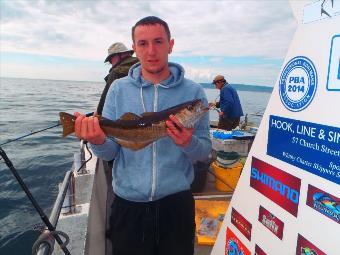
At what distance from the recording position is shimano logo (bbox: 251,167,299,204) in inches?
77.1

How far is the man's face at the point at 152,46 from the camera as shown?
2914 millimetres

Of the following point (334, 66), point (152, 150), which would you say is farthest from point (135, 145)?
point (334, 66)

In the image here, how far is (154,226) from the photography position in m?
2.98

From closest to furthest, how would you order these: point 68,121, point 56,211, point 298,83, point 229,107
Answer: point 298,83, point 68,121, point 56,211, point 229,107

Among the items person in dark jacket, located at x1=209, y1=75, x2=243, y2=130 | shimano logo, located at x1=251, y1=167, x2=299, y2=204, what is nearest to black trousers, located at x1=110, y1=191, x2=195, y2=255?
shimano logo, located at x1=251, y1=167, x2=299, y2=204

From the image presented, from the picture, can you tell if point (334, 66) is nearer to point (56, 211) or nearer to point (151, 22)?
point (151, 22)

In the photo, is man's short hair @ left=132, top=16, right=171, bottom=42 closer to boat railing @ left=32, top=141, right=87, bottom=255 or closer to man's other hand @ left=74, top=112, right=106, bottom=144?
man's other hand @ left=74, top=112, right=106, bottom=144

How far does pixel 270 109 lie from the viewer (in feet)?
7.20

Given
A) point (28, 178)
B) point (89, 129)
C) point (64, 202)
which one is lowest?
point (28, 178)

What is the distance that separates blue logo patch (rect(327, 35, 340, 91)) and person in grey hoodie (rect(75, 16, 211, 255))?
1.35 meters

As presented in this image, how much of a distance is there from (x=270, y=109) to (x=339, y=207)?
81 centimetres

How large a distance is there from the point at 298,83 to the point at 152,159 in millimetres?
1535

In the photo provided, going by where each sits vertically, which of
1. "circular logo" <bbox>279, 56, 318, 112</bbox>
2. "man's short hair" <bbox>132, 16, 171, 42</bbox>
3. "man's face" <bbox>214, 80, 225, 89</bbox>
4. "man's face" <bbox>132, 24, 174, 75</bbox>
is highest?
"man's short hair" <bbox>132, 16, 171, 42</bbox>

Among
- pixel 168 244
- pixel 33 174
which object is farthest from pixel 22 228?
pixel 168 244
